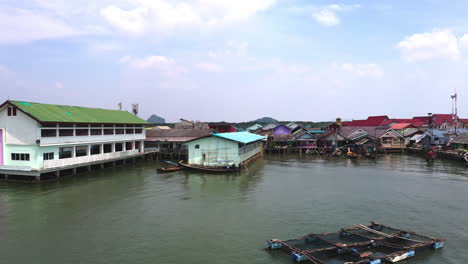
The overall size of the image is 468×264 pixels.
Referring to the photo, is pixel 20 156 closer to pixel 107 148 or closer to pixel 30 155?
pixel 30 155

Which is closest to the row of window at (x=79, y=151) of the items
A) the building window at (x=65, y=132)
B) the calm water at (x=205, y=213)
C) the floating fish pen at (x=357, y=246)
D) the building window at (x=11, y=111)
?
the building window at (x=65, y=132)

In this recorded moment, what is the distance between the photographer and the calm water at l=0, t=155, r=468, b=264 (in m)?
13.1

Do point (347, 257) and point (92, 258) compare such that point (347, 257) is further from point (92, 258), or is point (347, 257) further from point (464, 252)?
point (92, 258)

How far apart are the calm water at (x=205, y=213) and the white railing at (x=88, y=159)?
1.78m

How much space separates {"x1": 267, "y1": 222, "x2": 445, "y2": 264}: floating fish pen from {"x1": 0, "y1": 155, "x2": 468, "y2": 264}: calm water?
0.57m

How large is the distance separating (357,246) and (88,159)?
2828cm

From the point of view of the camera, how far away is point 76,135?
101 feet

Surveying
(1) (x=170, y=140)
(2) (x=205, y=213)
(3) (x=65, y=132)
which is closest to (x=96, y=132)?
(3) (x=65, y=132)

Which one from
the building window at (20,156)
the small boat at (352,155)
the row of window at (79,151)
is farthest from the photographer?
the small boat at (352,155)

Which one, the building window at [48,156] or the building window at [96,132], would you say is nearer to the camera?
the building window at [48,156]

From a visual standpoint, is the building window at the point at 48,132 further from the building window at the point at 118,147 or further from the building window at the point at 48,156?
the building window at the point at 118,147

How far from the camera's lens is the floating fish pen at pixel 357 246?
38.5 feet

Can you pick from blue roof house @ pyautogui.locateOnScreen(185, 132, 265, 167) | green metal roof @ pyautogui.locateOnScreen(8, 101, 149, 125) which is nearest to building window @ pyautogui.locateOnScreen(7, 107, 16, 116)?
green metal roof @ pyautogui.locateOnScreen(8, 101, 149, 125)

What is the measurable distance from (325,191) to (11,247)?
2014 centimetres
